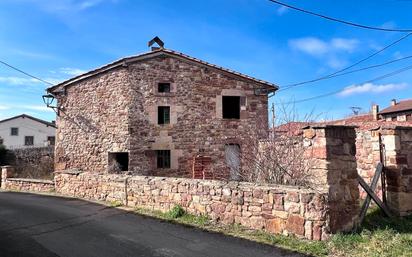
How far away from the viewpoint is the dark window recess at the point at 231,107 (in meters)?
16.6

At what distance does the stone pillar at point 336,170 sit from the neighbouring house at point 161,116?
8872 millimetres

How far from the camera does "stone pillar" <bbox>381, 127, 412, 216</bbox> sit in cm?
688

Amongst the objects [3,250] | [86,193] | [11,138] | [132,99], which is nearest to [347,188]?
[3,250]

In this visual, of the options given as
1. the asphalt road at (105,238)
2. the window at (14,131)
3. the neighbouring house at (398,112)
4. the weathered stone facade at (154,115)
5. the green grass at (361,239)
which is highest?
the neighbouring house at (398,112)

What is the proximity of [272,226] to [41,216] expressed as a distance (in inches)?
228

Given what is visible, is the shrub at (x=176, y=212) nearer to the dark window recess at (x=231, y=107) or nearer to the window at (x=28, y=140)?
the dark window recess at (x=231, y=107)

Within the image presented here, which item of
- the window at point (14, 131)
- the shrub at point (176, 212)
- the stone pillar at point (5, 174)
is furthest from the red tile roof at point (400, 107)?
the window at point (14, 131)

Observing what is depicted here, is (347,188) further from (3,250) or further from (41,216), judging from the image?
(41,216)

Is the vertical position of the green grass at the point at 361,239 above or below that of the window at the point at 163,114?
below

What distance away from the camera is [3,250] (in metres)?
5.75

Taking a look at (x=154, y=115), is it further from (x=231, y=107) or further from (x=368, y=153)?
(x=368, y=153)

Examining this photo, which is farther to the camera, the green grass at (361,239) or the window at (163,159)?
the window at (163,159)

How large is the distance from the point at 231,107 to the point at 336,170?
35.1ft

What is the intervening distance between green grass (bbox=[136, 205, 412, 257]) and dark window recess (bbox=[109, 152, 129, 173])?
954 cm
